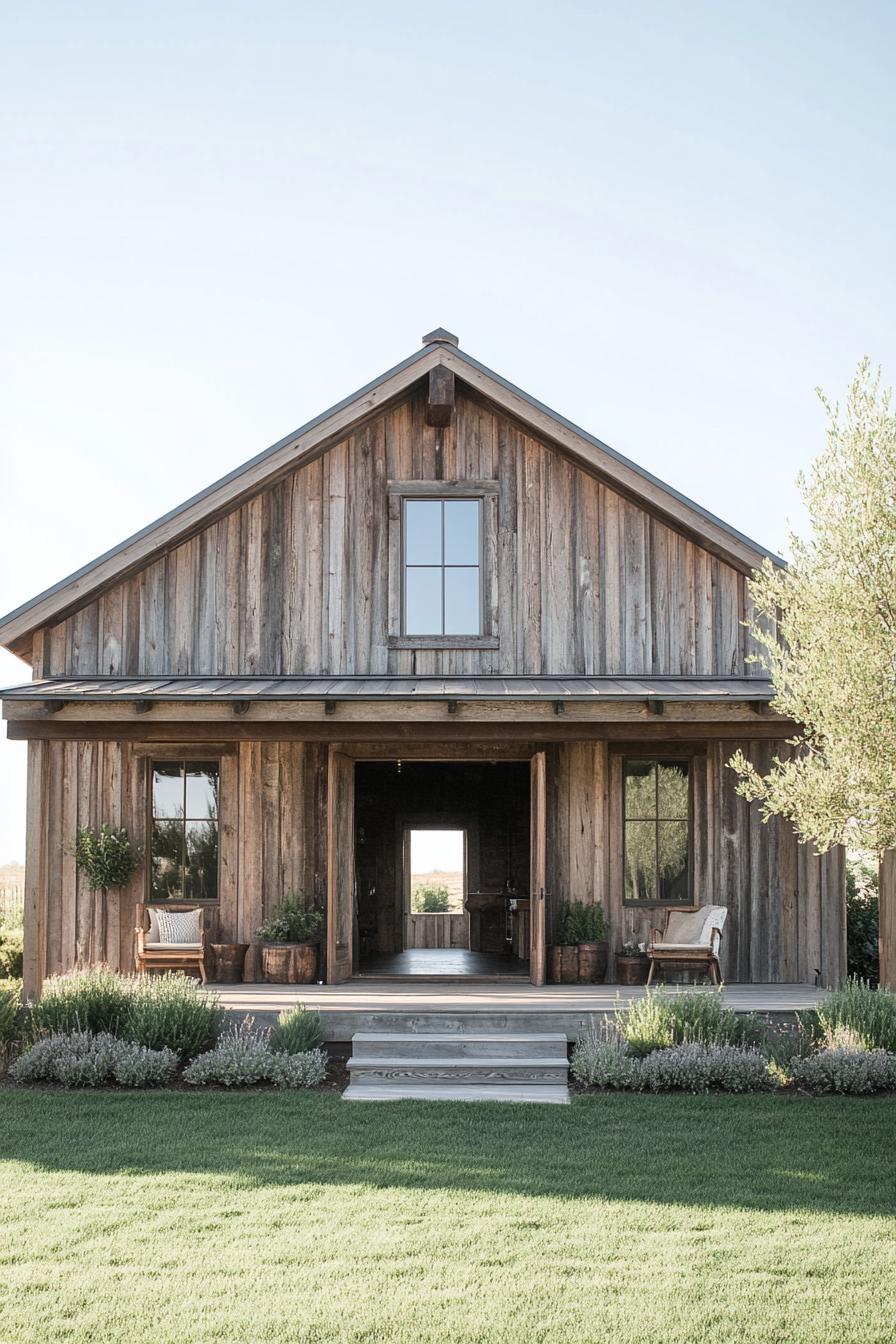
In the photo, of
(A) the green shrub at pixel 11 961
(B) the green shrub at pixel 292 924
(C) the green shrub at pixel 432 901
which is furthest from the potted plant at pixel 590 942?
(C) the green shrub at pixel 432 901

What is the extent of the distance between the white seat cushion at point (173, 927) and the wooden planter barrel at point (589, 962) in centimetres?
348

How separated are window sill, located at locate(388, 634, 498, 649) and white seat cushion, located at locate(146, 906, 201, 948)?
310 cm

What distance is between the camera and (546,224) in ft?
47.0

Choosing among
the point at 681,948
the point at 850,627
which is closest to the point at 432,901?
the point at 681,948

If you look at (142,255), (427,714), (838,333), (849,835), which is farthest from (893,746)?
(142,255)

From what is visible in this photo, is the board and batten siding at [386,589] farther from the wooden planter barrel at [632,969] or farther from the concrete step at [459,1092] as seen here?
the concrete step at [459,1092]

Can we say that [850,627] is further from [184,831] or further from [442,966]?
[442,966]

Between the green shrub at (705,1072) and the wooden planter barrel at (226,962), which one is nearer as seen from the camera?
the green shrub at (705,1072)

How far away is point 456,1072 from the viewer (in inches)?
360

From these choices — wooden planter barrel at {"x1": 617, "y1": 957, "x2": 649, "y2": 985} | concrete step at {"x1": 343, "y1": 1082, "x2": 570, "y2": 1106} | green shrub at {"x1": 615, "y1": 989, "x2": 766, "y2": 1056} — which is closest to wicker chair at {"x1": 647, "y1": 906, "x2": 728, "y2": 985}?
wooden planter barrel at {"x1": 617, "y1": 957, "x2": 649, "y2": 985}


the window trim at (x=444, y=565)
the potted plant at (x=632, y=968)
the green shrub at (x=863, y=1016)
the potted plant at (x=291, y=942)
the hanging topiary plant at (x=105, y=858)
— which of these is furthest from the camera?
the window trim at (x=444, y=565)

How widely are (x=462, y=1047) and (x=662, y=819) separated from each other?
3508mm

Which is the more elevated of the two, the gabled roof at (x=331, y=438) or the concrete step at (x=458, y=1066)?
the gabled roof at (x=331, y=438)

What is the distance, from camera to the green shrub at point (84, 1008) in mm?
9469
